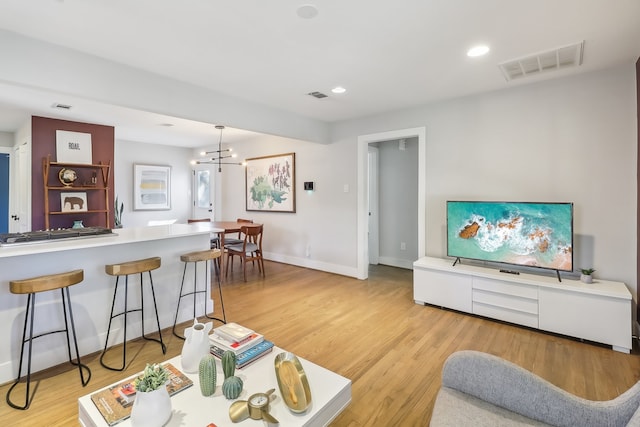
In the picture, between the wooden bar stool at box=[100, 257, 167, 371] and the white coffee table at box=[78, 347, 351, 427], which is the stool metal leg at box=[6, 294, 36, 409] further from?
the white coffee table at box=[78, 347, 351, 427]

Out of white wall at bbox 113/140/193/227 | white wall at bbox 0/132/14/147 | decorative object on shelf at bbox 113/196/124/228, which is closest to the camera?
white wall at bbox 0/132/14/147

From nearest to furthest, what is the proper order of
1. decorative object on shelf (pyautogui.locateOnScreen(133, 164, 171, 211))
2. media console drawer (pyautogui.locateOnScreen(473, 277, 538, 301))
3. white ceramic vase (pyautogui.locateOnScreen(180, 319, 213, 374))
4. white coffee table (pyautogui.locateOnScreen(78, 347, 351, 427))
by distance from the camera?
white coffee table (pyautogui.locateOnScreen(78, 347, 351, 427)), white ceramic vase (pyautogui.locateOnScreen(180, 319, 213, 374)), media console drawer (pyautogui.locateOnScreen(473, 277, 538, 301)), decorative object on shelf (pyautogui.locateOnScreen(133, 164, 171, 211))

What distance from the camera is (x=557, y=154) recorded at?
3145 mm

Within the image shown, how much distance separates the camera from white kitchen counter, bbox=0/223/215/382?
218 cm

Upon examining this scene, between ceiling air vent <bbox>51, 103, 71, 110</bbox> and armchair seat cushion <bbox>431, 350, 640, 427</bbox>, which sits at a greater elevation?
ceiling air vent <bbox>51, 103, 71, 110</bbox>

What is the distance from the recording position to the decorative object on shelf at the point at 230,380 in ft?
4.61

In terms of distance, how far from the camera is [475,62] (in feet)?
8.99

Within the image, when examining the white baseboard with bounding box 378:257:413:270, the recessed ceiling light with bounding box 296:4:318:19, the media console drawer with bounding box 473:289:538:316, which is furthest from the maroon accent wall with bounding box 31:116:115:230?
the media console drawer with bounding box 473:289:538:316

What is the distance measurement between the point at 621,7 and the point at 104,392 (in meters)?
3.62

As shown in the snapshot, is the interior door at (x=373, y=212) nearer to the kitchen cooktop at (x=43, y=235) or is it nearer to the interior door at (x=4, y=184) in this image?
the kitchen cooktop at (x=43, y=235)

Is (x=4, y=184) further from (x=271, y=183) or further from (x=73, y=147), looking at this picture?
(x=271, y=183)

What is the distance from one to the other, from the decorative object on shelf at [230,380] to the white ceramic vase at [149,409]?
0.26m

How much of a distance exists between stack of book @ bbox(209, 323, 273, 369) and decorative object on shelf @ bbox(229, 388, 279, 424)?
350 mm

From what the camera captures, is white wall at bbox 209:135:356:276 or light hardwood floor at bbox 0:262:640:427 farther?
white wall at bbox 209:135:356:276
